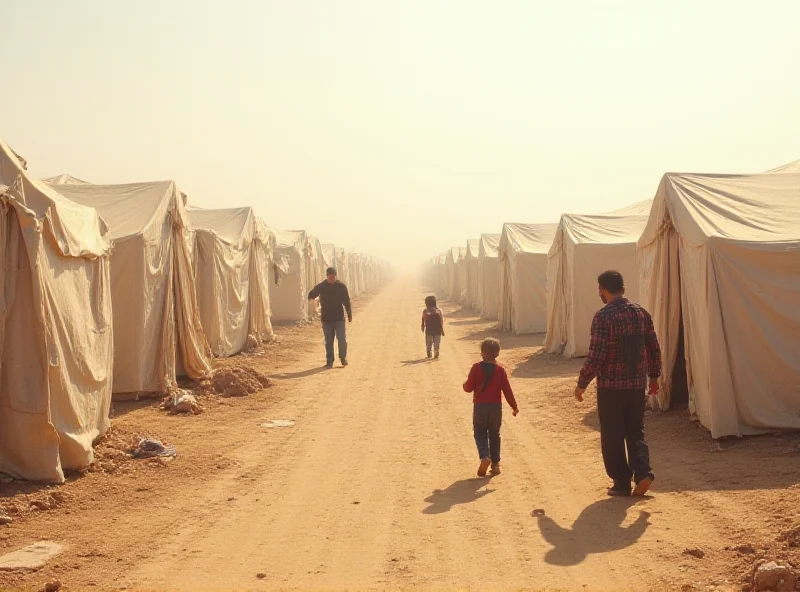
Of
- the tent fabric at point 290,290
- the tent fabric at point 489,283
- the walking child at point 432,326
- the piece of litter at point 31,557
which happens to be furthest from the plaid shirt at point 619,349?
the tent fabric at point 489,283

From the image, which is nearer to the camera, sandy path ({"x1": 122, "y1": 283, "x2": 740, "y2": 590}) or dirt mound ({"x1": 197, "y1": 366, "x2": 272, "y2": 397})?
sandy path ({"x1": 122, "y1": 283, "x2": 740, "y2": 590})

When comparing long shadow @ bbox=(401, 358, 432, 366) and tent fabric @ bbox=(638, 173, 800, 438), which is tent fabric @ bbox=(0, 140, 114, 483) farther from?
long shadow @ bbox=(401, 358, 432, 366)

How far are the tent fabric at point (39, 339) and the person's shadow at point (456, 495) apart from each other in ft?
11.7

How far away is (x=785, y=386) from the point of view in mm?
7852

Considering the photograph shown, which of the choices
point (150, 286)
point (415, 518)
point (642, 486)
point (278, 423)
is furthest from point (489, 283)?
point (415, 518)

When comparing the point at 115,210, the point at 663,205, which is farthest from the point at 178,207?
the point at 663,205

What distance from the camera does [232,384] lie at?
39.4ft

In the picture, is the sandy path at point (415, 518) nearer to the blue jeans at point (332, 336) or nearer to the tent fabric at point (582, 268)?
the blue jeans at point (332, 336)

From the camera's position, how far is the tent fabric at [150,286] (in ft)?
35.8

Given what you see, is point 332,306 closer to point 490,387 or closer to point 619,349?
point 490,387

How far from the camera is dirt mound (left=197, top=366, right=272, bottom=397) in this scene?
469 inches

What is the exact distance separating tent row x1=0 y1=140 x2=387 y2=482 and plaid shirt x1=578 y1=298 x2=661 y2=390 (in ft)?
16.4

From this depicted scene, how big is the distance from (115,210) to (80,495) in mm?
6437

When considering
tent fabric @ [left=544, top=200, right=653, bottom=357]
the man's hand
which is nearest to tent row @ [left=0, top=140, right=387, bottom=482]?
the man's hand
